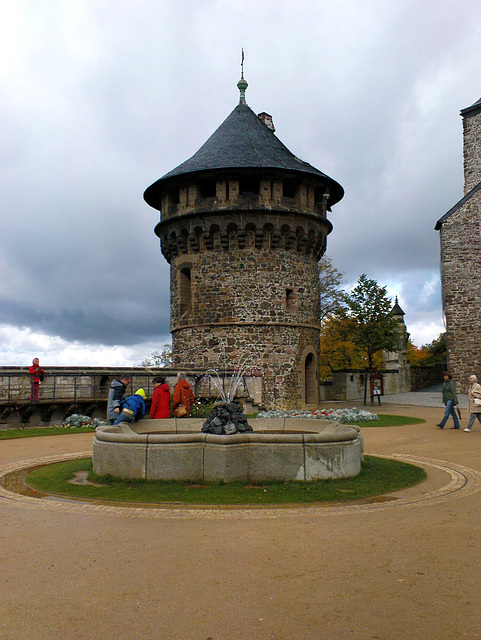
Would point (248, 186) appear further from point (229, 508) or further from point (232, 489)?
point (229, 508)

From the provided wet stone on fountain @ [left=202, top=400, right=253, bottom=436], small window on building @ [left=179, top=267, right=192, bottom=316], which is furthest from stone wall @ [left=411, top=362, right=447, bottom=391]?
wet stone on fountain @ [left=202, top=400, right=253, bottom=436]

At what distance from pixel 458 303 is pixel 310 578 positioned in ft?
90.4

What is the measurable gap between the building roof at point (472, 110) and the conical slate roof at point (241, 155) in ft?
47.4

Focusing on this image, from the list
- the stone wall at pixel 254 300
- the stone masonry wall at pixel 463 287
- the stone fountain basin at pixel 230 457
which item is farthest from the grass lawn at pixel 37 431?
the stone masonry wall at pixel 463 287

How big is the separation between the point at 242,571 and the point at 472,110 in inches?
1462

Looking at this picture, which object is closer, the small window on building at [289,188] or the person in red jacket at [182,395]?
the person in red jacket at [182,395]

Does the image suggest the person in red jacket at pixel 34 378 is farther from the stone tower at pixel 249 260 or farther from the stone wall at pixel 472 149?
the stone wall at pixel 472 149

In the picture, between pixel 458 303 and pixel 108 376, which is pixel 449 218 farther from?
pixel 108 376

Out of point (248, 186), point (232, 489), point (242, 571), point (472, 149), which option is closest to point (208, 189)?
point (248, 186)

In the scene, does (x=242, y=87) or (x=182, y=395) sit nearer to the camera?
(x=182, y=395)

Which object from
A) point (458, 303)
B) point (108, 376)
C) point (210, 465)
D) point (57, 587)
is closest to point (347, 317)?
point (458, 303)

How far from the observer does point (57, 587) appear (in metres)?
4.01

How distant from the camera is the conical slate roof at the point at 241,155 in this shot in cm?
2294

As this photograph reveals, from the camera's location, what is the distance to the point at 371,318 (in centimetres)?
2738
